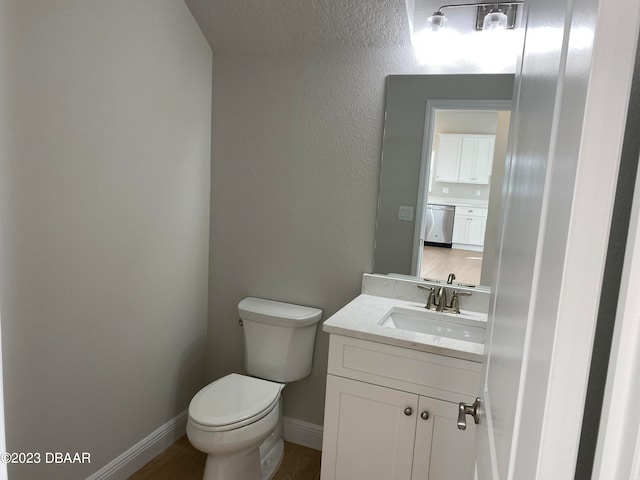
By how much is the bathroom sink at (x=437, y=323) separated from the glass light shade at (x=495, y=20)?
3.90 feet

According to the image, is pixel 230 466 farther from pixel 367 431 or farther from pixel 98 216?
pixel 98 216

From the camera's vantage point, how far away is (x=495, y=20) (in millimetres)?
1848

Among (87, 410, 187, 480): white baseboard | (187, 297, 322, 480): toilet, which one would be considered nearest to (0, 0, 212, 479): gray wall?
(87, 410, 187, 480): white baseboard

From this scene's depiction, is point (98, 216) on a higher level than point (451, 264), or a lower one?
higher

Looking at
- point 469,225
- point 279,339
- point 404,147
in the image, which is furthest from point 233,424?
point 404,147

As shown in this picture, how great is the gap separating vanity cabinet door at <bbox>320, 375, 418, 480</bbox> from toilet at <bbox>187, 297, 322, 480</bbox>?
32 centimetres

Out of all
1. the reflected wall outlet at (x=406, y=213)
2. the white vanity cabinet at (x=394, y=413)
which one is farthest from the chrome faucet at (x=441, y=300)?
the white vanity cabinet at (x=394, y=413)

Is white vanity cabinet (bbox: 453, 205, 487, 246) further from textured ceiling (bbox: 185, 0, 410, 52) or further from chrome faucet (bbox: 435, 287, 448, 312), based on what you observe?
textured ceiling (bbox: 185, 0, 410, 52)

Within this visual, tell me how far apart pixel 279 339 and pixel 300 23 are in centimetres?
151

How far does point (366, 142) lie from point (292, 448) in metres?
1.65

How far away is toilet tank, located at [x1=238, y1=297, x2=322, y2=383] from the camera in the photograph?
228 cm

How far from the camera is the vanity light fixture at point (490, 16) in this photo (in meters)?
1.84

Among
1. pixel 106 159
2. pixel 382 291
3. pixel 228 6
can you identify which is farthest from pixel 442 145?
pixel 106 159

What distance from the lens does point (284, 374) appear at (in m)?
2.31
